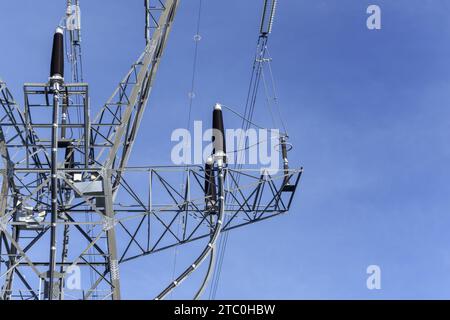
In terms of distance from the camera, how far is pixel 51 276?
35812 millimetres

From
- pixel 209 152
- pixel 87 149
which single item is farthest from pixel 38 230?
pixel 209 152

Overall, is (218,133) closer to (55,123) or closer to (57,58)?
(57,58)

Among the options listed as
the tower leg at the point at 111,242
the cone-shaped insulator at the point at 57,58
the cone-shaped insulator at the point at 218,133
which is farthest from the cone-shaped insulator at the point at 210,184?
the cone-shaped insulator at the point at 57,58

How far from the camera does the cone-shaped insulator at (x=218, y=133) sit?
4338 centimetres

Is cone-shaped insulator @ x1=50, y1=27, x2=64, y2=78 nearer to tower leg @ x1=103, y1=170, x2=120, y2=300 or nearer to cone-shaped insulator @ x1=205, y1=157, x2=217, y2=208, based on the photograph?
tower leg @ x1=103, y1=170, x2=120, y2=300

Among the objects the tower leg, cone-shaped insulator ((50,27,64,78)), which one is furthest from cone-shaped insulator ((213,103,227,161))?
cone-shaped insulator ((50,27,64,78))

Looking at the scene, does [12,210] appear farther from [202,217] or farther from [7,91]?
[202,217]

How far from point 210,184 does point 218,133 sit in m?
2.33

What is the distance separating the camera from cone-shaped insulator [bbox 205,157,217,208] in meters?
43.4

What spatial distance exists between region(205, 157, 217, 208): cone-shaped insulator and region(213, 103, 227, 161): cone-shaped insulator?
0.53 meters

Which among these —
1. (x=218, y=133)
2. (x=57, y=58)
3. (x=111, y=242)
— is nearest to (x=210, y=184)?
(x=218, y=133)

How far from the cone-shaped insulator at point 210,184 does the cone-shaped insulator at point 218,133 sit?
53 centimetres

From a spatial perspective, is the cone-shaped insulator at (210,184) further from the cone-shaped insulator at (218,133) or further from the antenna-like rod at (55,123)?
the antenna-like rod at (55,123)

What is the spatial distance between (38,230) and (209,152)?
830 centimetres
